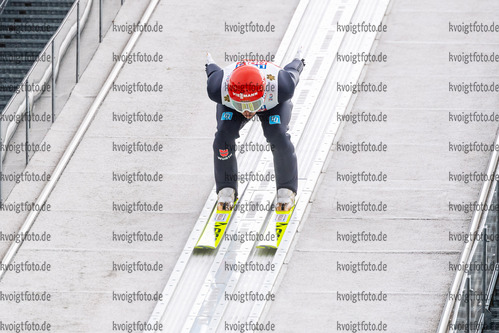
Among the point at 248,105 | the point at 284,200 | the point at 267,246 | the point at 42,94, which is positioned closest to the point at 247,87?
the point at 248,105

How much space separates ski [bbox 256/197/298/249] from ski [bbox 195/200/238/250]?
1.31 feet

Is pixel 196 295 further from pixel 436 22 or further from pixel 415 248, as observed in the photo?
pixel 436 22

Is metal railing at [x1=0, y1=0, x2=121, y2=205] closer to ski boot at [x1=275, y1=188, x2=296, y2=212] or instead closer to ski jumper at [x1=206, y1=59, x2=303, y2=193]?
ski jumper at [x1=206, y1=59, x2=303, y2=193]

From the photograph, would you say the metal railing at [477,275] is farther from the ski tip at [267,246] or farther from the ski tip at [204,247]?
the ski tip at [204,247]

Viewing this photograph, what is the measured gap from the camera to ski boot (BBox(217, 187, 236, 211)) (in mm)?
14781

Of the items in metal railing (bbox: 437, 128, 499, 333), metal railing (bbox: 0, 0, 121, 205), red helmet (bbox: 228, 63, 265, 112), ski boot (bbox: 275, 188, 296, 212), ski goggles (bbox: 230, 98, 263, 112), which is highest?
metal railing (bbox: 0, 0, 121, 205)

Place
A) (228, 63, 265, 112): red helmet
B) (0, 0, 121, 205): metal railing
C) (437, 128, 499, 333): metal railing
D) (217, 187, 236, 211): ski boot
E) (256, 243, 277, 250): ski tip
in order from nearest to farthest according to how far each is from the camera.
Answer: (437, 128, 499, 333): metal railing → (228, 63, 265, 112): red helmet → (256, 243, 277, 250): ski tip → (217, 187, 236, 211): ski boot → (0, 0, 121, 205): metal railing

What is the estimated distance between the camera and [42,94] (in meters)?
16.6

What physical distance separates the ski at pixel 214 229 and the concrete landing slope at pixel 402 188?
0.74 meters

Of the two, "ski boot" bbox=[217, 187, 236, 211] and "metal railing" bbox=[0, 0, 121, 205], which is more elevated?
"metal railing" bbox=[0, 0, 121, 205]

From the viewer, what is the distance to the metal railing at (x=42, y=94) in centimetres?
1587

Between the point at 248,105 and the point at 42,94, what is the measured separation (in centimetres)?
354

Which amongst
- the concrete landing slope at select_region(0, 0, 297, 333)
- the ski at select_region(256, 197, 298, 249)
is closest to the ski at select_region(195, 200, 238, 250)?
the concrete landing slope at select_region(0, 0, 297, 333)

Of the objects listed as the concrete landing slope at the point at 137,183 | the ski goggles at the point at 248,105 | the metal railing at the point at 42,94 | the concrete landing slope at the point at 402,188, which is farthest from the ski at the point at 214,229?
the metal railing at the point at 42,94
